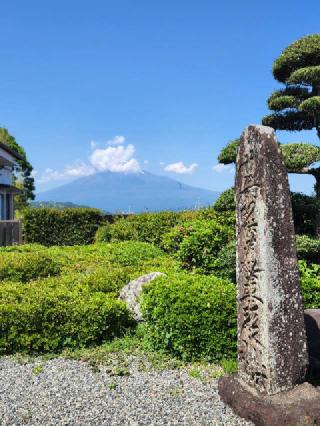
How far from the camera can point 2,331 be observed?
270 inches

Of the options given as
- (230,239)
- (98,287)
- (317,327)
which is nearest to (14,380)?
(98,287)

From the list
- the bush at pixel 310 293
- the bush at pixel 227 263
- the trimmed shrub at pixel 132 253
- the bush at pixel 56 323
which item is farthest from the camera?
the trimmed shrub at pixel 132 253

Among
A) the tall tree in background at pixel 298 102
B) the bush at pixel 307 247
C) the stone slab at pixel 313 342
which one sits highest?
the tall tree in background at pixel 298 102

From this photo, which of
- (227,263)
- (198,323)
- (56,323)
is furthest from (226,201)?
(56,323)

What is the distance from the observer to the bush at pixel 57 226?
69.1ft

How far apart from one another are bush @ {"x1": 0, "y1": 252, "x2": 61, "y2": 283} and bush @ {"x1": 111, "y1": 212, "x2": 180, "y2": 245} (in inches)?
256

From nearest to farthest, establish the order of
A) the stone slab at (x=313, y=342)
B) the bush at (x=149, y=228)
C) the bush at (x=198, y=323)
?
1. the stone slab at (x=313, y=342)
2. the bush at (x=198, y=323)
3. the bush at (x=149, y=228)

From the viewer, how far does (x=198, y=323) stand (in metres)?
6.32

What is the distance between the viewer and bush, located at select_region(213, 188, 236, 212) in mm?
12802

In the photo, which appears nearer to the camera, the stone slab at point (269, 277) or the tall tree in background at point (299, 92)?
the stone slab at point (269, 277)

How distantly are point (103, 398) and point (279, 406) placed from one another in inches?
76.4

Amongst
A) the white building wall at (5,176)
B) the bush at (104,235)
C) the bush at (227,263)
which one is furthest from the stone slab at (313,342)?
the white building wall at (5,176)

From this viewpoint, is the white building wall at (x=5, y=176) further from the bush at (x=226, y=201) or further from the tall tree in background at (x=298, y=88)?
the tall tree in background at (x=298, y=88)

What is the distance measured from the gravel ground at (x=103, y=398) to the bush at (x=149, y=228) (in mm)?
11771
